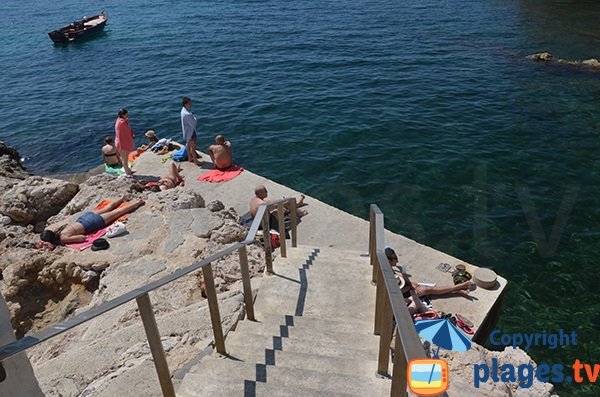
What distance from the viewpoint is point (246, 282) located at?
17.2 ft

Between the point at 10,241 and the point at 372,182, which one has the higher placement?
the point at 10,241

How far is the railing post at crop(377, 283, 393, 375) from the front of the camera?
3.83m

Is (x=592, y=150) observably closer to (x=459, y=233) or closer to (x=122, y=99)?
(x=459, y=233)

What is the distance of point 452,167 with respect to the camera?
14.4m

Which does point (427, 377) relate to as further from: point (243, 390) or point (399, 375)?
point (243, 390)

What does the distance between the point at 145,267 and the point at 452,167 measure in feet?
33.5

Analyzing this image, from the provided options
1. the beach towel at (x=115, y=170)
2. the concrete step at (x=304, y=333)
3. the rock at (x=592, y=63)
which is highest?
the concrete step at (x=304, y=333)

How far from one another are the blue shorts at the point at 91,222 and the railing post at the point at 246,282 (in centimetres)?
525

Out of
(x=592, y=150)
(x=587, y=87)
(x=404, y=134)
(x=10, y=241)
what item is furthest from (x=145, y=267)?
(x=587, y=87)

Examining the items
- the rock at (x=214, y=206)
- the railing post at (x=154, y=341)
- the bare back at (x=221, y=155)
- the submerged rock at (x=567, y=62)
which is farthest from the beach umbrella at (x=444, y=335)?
the submerged rock at (x=567, y=62)

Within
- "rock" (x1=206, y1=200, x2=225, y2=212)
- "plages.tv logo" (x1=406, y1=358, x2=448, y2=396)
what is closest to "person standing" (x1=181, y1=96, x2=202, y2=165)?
"rock" (x1=206, y1=200, x2=225, y2=212)

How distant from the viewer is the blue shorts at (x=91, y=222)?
934 centimetres

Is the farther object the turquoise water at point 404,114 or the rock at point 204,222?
the turquoise water at point 404,114

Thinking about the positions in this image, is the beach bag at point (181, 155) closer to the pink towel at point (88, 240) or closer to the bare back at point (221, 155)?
the bare back at point (221, 155)
